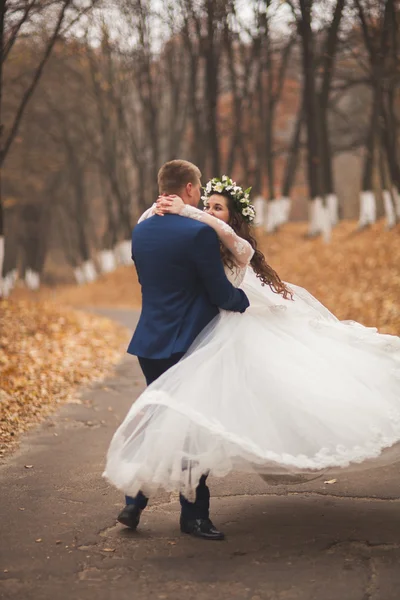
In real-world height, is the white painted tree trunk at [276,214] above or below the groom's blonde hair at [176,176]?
below

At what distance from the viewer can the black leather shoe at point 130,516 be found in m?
5.44

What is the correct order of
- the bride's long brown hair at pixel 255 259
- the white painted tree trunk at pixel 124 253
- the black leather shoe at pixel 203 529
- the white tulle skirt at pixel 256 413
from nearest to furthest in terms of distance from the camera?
the white tulle skirt at pixel 256 413, the black leather shoe at pixel 203 529, the bride's long brown hair at pixel 255 259, the white painted tree trunk at pixel 124 253

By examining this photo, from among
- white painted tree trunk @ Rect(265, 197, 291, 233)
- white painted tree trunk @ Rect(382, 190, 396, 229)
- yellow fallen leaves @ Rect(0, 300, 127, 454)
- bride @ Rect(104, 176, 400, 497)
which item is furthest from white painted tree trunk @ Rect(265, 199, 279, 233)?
bride @ Rect(104, 176, 400, 497)

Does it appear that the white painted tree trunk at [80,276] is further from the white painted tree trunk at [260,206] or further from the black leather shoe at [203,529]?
the black leather shoe at [203,529]

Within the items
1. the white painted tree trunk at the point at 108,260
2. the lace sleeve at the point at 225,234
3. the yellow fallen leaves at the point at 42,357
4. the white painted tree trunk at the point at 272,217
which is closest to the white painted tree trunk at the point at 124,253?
the white painted tree trunk at the point at 108,260

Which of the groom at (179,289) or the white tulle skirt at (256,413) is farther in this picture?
the groom at (179,289)

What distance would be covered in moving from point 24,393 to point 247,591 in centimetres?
678

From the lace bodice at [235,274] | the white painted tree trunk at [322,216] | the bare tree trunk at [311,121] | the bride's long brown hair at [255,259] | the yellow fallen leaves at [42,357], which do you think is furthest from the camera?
the white painted tree trunk at [322,216]

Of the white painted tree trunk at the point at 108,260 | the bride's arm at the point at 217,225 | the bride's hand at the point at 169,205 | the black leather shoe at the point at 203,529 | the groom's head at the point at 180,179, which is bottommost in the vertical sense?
the white painted tree trunk at the point at 108,260

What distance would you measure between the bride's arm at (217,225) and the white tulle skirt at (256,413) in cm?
44

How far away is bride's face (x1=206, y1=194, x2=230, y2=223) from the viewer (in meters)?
5.83

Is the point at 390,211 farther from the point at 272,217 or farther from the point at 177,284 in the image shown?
the point at 177,284

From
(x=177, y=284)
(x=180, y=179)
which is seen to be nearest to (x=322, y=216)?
(x=180, y=179)

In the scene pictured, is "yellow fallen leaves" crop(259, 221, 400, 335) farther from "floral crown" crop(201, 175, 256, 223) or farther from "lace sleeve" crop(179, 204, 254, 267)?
"lace sleeve" crop(179, 204, 254, 267)
